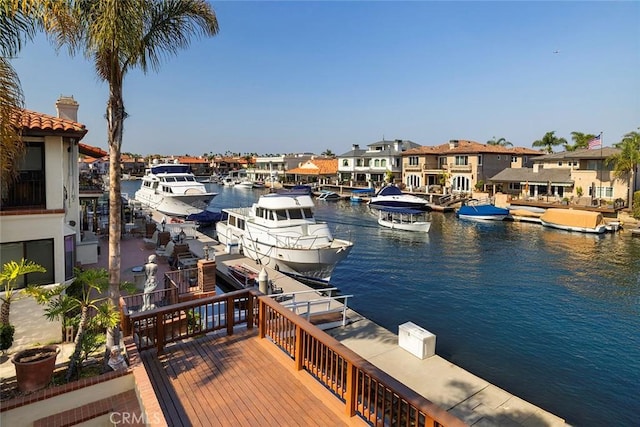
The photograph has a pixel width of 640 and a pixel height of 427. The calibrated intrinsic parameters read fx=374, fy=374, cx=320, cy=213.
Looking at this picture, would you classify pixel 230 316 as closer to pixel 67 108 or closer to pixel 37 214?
pixel 37 214

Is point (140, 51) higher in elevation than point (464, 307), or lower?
higher

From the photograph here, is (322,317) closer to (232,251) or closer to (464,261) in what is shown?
(232,251)

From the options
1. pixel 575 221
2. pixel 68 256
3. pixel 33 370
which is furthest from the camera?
pixel 575 221

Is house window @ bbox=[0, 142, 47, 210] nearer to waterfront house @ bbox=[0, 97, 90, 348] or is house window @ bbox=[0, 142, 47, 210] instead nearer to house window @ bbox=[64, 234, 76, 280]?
waterfront house @ bbox=[0, 97, 90, 348]

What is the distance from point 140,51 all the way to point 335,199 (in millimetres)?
54727

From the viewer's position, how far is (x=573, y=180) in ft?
147

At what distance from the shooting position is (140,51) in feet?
26.6

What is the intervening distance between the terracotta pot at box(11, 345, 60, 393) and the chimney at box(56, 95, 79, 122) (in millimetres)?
13898

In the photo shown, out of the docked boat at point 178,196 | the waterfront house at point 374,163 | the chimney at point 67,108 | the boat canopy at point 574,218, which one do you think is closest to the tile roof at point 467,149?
the waterfront house at point 374,163

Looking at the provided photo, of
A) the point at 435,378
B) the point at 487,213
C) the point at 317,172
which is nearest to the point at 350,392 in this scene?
the point at 435,378

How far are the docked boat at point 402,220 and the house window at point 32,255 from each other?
2974cm

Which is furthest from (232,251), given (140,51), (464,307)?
(140,51)

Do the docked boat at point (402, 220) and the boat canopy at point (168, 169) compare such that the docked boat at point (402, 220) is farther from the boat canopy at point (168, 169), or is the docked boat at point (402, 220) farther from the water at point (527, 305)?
the boat canopy at point (168, 169)

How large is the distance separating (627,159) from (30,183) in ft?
162
